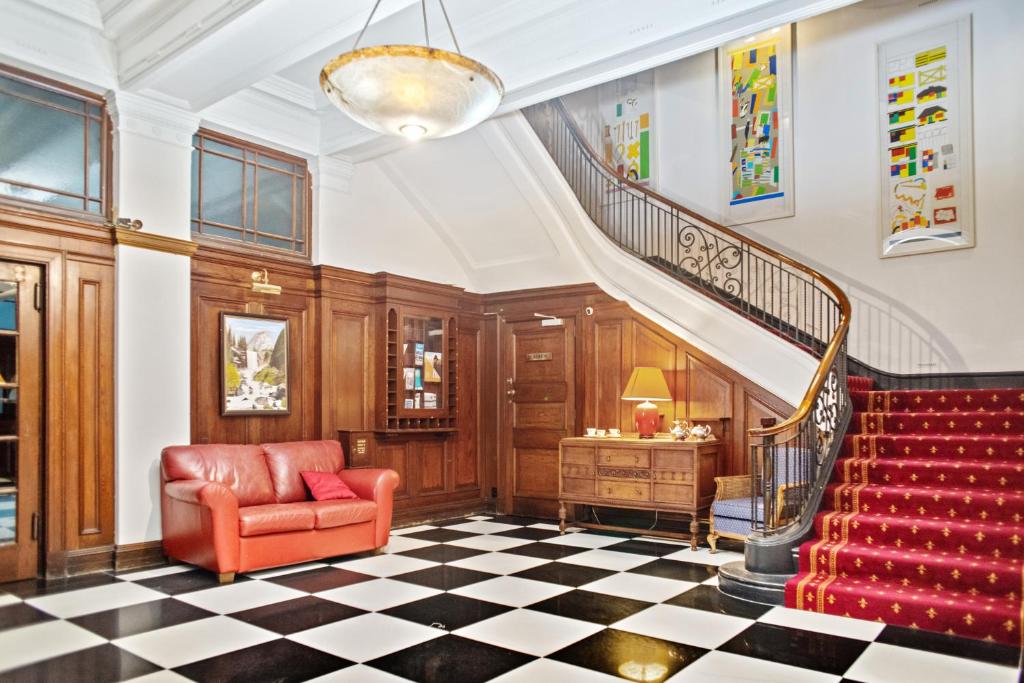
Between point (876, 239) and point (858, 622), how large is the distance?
4165 mm

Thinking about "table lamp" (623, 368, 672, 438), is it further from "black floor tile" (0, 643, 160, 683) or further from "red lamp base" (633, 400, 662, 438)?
"black floor tile" (0, 643, 160, 683)

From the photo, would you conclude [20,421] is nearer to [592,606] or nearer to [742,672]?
[592,606]

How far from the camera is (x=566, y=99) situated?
8938 mm

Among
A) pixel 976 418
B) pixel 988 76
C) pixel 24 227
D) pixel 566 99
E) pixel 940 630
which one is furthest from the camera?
pixel 566 99

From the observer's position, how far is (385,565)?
5512mm

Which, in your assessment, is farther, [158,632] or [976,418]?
[976,418]

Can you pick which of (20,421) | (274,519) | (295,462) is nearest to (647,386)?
(295,462)

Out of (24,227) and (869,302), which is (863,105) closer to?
(869,302)

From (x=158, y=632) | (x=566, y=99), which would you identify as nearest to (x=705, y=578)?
(x=158, y=632)

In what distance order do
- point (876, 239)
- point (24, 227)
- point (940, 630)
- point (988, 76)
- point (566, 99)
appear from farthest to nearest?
1. point (566, 99)
2. point (876, 239)
3. point (988, 76)
4. point (24, 227)
5. point (940, 630)

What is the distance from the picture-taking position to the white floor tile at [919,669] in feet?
10.5

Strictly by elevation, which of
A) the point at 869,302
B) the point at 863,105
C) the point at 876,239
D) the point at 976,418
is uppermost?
the point at 863,105

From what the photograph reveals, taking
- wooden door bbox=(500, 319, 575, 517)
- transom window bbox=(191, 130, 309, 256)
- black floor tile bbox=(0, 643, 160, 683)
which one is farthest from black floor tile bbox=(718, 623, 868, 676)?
transom window bbox=(191, 130, 309, 256)

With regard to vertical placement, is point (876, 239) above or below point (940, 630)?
above
